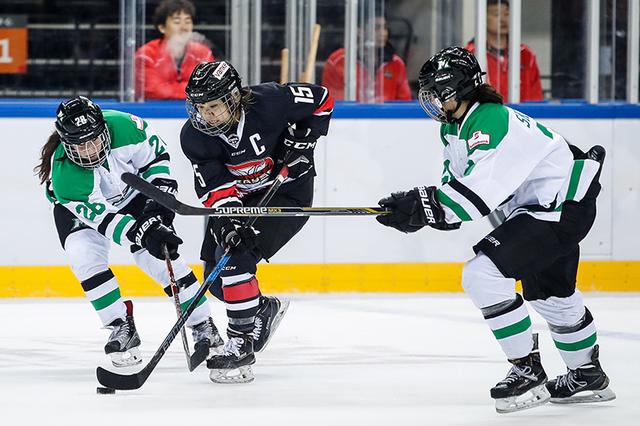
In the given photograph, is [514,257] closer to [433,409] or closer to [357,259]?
[433,409]

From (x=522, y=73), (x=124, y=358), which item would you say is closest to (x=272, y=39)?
(x=522, y=73)

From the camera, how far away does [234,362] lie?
12.0 ft

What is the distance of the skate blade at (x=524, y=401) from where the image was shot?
3150mm

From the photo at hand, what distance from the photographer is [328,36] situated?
20.0 ft

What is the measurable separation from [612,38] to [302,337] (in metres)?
2.46

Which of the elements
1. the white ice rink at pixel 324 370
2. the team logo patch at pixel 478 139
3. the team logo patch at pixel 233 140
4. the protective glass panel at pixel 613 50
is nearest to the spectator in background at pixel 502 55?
the protective glass panel at pixel 613 50

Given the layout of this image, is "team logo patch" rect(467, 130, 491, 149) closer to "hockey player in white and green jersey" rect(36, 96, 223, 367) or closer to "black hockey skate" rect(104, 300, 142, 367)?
"hockey player in white and green jersey" rect(36, 96, 223, 367)

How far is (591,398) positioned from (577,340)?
15cm

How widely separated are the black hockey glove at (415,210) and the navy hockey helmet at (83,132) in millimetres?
977

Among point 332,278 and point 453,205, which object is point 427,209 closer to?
point 453,205

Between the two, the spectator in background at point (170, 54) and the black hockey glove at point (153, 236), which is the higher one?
the spectator in background at point (170, 54)

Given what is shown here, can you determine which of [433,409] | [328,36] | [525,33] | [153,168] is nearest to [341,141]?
[328,36]

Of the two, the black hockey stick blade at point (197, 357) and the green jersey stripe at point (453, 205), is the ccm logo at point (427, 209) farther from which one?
the black hockey stick blade at point (197, 357)

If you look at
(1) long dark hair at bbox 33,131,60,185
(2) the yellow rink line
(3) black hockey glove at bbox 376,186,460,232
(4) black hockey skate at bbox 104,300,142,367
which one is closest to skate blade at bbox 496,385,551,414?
(3) black hockey glove at bbox 376,186,460,232
